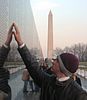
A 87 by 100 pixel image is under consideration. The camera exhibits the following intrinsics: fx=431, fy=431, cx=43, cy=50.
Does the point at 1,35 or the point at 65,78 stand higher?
the point at 1,35

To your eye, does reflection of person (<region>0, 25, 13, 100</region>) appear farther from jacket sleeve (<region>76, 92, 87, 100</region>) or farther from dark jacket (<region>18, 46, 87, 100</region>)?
jacket sleeve (<region>76, 92, 87, 100</region>)

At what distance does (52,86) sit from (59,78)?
0.30 ft

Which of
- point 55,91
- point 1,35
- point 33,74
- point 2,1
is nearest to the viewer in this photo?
point 55,91

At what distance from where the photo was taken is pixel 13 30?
143 inches

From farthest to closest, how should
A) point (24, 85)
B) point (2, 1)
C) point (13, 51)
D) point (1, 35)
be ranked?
point (24, 85) → point (13, 51) → point (2, 1) → point (1, 35)

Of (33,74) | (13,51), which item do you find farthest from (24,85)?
(33,74)

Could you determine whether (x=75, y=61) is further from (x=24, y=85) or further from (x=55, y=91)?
(x=24, y=85)

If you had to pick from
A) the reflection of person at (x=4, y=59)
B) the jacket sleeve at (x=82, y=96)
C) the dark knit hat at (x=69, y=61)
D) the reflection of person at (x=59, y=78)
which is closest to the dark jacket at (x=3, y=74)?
the reflection of person at (x=4, y=59)

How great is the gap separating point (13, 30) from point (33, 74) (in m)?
0.46

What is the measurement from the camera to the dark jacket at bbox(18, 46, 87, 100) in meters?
3.52

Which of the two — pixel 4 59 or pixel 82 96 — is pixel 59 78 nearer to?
pixel 82 96

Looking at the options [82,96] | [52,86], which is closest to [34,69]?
[52,86]

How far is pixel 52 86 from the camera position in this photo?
12.0ft

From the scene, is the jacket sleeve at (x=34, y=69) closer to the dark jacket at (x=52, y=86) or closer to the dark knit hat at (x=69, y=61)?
the dark jacket at (x=52, y=86)
